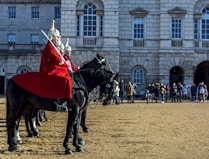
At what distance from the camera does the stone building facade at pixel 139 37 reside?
36.7 metres

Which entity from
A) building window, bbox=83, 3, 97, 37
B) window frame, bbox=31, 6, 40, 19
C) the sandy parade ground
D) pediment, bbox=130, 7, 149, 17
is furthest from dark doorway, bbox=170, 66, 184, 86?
the sandy parade ground

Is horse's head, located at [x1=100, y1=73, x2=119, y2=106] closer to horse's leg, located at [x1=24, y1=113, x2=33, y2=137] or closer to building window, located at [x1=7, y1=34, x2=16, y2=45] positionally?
horse's leg, located at [x1=24, y1=113, x2=33, y2=137]

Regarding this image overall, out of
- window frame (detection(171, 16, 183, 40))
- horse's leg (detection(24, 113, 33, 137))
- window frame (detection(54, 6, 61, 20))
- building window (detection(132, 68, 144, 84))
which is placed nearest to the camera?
horse's leg (detection(24, 113, 33, 137))

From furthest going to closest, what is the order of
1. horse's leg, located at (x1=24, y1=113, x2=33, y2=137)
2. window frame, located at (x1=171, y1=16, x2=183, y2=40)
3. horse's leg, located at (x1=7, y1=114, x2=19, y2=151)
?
window frame, located at (x1=171, y1=16, x2=183, y2=40) → horse's leg, located at (x1=24, y1=113, x2=33, y2=137) → horse's leg, located at (x1=7, y1=114, x2=19, y2=151)

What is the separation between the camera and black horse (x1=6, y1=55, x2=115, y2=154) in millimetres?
9773

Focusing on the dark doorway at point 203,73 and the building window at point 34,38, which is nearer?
the dark doorway at point 203,73

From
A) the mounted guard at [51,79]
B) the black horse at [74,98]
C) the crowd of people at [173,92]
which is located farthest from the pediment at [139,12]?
the mounted guard at [51,79]

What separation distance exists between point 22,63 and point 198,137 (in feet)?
95.7

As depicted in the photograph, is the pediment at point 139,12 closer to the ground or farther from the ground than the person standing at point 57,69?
farther from the ground

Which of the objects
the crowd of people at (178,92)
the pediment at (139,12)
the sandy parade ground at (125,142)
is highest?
the pediment at (139,12)

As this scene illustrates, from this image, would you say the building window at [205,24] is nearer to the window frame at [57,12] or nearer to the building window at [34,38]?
the window frame at [57,12]

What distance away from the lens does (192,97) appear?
119 ft

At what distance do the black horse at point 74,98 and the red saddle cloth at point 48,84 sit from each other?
15 cm

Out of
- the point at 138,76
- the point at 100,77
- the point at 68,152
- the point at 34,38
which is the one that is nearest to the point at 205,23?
the point at 138,76
